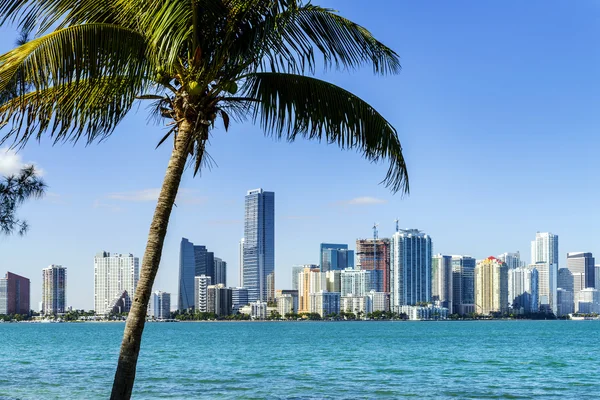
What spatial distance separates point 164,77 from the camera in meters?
7.81

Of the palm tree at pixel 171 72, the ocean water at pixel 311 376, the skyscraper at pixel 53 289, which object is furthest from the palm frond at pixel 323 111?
the skyscraper at pixel 53 289

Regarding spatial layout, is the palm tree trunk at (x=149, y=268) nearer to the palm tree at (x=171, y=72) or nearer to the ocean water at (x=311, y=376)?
the palm tree at (x=171, y=72)

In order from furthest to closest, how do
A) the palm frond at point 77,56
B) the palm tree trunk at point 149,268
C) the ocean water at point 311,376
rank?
1. the ocean water at point 311,376
2. the palm tree trunk at point 149,268
3. the palm frond at point 77,56

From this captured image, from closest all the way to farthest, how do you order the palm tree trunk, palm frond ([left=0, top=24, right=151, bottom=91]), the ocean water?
palm frond ([left=0, top=24, right=151, bottom=91])
the palm tree trunk
the ocean water

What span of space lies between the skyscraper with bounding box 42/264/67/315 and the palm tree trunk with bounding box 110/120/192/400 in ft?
617

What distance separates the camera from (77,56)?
711 centimetres

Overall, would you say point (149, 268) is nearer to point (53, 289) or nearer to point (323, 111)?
point (323, 111)

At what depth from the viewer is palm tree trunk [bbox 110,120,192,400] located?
23.9 ft

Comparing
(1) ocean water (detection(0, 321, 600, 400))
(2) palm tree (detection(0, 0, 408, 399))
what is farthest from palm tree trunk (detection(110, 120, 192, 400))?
(1) ocean water (detection(0, 321, 600, 400))

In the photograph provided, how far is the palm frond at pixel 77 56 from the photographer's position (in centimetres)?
668

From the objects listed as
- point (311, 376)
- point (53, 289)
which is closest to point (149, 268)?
point (311, 376)

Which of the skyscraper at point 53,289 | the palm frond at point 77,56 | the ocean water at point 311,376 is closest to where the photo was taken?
the palm frond at point 77,56

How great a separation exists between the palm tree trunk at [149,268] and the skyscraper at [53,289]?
18820cm

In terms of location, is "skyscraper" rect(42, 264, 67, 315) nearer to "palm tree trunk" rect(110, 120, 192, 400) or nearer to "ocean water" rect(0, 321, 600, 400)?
"ocean water" rect(0, 321, 600, 400)
